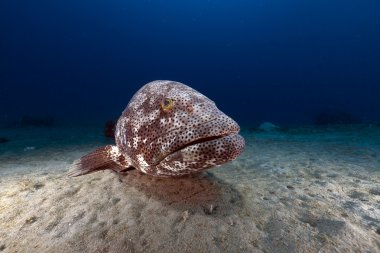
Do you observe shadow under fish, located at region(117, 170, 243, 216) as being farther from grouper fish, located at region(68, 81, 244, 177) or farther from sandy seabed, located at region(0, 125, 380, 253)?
grouper fish, located at region(68, 81, 244, 177)

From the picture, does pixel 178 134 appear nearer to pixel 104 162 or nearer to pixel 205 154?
pixel 205 154

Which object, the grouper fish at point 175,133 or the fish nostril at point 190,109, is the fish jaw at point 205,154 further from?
the fish nostril at point 190,109

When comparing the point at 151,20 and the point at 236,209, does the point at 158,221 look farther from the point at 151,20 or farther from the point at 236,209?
the point at 151,20

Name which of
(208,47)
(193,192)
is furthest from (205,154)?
(208,47)

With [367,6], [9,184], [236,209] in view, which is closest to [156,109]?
[236,209]

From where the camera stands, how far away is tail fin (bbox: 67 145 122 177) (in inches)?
154

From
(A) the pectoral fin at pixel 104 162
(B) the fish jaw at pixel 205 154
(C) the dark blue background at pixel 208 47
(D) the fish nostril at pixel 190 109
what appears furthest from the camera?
(C) the dark blue background at pixel 208 47

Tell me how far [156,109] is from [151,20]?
172 m

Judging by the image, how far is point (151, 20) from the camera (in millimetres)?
155625

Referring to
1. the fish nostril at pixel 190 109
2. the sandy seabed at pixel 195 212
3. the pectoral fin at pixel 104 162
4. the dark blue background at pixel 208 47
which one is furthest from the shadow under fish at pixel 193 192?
the dark blue background at pixel 208 47

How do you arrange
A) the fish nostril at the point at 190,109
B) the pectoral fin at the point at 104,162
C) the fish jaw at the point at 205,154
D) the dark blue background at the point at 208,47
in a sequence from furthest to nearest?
the dark blue background at the point at 208,47 → the pectoral fin at the point at 104,162 → the fish nostril at the point at 190,109 → the fish jaw at the point at 205,154

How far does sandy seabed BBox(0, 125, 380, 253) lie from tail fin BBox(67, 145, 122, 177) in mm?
154

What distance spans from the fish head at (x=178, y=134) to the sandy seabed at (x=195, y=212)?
57cm

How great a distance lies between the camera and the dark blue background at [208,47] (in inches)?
4055
